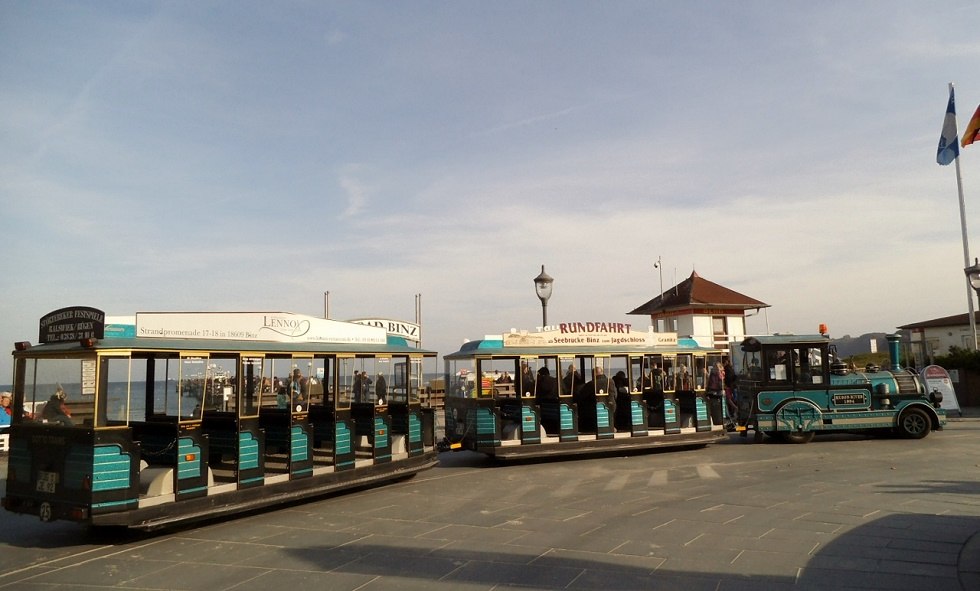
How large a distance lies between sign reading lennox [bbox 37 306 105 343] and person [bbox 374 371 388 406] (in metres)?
5.05

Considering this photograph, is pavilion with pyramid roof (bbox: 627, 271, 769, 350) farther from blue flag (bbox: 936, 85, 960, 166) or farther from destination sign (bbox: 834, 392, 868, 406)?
destination sign (bbox: 834, 392, 868, 406)

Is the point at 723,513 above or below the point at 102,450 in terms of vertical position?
below

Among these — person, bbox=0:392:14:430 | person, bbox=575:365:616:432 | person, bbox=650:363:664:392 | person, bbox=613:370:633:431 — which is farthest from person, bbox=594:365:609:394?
person, bbox=0:392:14:430

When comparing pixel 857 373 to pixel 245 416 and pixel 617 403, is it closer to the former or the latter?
pixel 617 403

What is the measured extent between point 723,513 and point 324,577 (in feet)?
17.2

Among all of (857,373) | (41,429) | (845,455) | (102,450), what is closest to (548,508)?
(102,450)

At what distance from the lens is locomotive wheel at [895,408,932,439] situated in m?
16.2

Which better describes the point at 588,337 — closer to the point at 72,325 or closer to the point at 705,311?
the point at 72,325

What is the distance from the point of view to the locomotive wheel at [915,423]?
1616cm

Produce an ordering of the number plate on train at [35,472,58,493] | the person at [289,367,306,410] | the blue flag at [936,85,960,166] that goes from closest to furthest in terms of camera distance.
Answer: the number plate on train at [35,472,58,493] → the person at [289,367,306,410] → the blue flag at [936,85,960,166]

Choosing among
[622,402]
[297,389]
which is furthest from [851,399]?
[297,389]

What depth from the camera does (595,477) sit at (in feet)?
40.6

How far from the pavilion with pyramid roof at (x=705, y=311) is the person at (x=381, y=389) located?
20.6 m

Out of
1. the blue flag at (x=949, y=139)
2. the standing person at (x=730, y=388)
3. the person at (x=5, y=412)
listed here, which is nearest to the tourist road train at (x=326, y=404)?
the standing person at (x=730, y=388)
